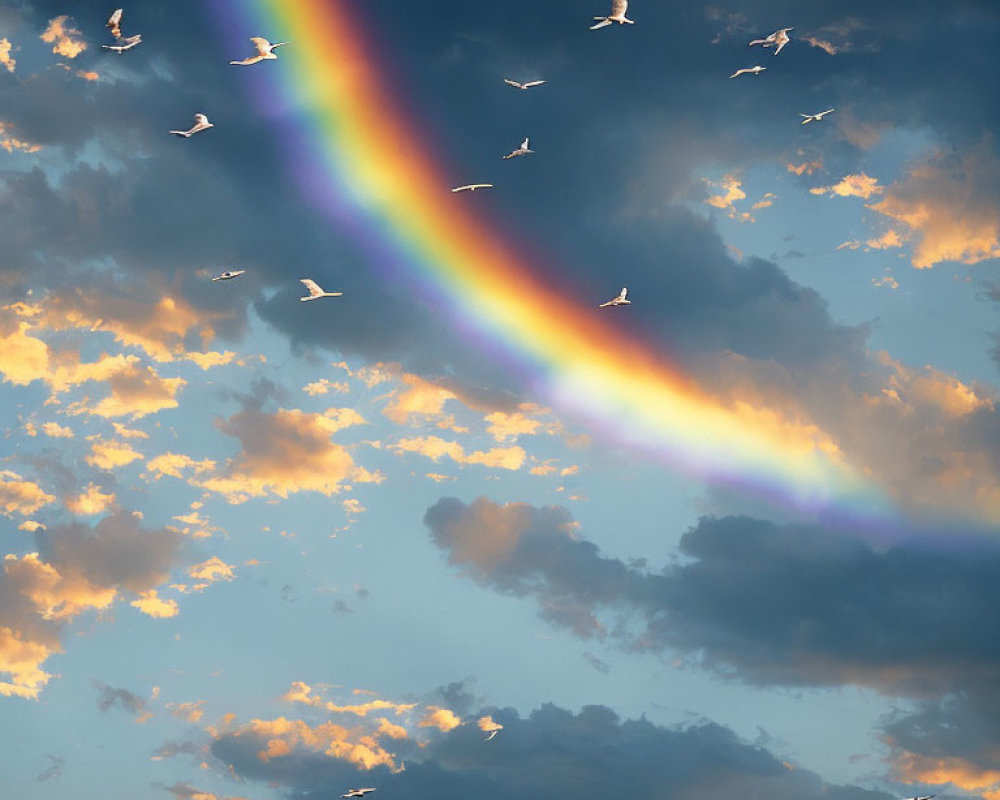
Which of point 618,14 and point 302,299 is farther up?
point 618,14

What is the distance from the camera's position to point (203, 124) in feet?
623

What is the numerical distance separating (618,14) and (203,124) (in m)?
61.7

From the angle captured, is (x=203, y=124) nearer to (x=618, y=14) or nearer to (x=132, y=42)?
(x=132, y=42)

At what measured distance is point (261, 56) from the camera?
190 m

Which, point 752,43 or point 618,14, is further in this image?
point 752,43

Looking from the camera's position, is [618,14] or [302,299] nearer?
[618,14]

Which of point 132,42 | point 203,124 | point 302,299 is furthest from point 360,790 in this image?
point 132,42

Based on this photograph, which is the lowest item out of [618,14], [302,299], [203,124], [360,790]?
[360,790]

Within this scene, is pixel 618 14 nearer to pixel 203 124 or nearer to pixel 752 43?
pixel 752 43

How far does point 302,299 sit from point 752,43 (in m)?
78.2

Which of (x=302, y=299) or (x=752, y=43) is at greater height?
(x=752, y=43)

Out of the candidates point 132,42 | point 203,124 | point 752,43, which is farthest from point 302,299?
point 752,43

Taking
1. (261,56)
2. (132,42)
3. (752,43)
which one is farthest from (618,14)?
(132,42)

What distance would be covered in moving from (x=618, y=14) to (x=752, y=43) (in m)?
24.9
